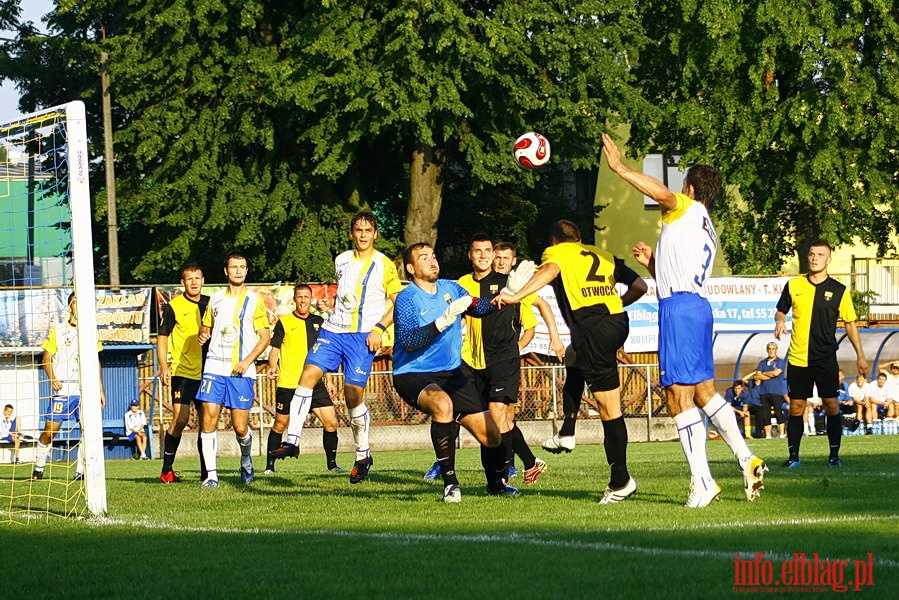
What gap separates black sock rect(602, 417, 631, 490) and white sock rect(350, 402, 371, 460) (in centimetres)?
313

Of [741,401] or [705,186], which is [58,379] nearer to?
[705,186]

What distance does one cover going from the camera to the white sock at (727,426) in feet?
30.8

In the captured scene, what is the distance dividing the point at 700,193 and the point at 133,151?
27831 millimetres

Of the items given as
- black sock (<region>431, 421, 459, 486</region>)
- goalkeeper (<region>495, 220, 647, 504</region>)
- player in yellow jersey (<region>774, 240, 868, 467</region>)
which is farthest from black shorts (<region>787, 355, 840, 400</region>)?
black sock (<region>431, 421, 459, 486</region>)

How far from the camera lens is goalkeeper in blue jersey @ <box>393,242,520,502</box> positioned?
33.4 feet

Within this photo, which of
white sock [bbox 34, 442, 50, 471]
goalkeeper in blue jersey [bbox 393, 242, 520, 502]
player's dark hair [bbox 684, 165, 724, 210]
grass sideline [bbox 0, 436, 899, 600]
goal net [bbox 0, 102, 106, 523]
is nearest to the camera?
grass sideline [bbox 0, 436, 899, 600]

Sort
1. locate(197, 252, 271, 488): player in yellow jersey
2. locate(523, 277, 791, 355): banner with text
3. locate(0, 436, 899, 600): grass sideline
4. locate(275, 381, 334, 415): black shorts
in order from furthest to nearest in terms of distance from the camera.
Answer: locate(523, 277, 791, 355): banner with text → locate(275, 381, 334, 415): black shorts → locate(197, 252, 271, 488): player in yellow jersey → locate(0, 436, 899, 600): grass sideline

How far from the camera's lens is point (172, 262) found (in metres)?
35.0

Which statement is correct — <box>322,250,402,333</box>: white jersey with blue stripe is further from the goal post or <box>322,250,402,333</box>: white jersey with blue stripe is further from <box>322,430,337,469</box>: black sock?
<box>322,430,337,469</box>: black sock

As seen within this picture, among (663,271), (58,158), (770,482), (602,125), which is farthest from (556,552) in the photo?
(602,125)

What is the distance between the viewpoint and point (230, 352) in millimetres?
13211

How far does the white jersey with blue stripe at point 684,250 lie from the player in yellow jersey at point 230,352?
5.02 metres

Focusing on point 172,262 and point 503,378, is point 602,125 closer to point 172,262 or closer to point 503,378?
point 172,262

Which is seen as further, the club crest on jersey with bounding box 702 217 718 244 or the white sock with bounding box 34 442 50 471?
the white sock with bounding box 34 442 50 471
